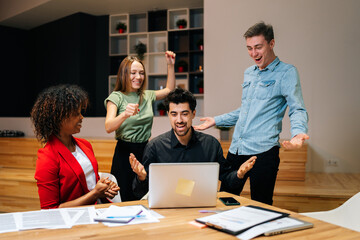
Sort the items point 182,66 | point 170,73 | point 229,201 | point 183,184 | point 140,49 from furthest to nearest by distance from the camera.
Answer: point 140,49
point 182,66
point 170,73
point 229,201
point 183,184

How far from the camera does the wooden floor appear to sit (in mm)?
3273

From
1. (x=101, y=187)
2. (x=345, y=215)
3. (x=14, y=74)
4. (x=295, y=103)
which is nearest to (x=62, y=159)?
(x=101, y=187)

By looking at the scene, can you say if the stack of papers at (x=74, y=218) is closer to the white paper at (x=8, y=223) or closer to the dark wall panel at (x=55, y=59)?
the white paper at (x=8, y=223)

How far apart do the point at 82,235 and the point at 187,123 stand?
1064mm

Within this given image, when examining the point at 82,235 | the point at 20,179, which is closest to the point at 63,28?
the point at 20,179

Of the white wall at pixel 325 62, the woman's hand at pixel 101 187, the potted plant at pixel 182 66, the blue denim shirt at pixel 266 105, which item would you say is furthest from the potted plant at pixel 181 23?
the woman's hand at pixel 101 187

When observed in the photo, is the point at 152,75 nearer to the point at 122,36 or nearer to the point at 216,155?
the point at 122,36

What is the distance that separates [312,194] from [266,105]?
1.56 m

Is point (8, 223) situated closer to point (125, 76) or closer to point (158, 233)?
point (158, 233)

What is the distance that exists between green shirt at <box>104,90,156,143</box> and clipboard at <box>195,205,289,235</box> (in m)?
1.29

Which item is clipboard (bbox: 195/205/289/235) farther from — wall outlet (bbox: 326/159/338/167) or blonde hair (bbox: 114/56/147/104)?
wall outlet (bbox: 326/159/338/167)

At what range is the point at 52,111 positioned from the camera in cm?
181

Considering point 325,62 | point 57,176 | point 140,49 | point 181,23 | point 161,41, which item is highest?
point 181,23

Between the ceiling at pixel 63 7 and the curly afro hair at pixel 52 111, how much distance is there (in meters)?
4.87
